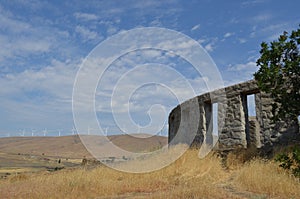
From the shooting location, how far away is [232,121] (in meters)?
11.2

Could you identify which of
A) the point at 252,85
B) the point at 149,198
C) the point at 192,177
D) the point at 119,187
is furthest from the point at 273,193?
the point at 252,85

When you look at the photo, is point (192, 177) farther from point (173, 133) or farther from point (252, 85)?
point (173, 133)

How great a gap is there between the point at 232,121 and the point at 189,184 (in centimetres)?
435

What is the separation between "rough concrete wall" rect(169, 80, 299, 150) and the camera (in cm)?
988

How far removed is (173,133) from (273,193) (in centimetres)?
1027

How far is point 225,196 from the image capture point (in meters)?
5.92

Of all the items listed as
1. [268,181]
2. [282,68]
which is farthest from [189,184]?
[282,68]

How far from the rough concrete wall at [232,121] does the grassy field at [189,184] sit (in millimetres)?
1336

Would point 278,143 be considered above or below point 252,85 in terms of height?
below

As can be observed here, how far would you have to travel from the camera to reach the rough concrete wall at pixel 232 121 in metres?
9.88

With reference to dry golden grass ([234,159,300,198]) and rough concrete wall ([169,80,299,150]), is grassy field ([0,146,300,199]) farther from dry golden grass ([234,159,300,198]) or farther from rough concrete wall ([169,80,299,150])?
rough concrete wall ([169,80,299,150])

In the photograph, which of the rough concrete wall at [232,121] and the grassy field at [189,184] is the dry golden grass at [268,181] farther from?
the rough concrete wall at [232,121]

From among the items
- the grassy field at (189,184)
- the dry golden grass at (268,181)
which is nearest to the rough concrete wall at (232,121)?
the grassy field at (189,184)

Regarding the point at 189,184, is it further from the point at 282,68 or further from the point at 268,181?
the point at 282,68
